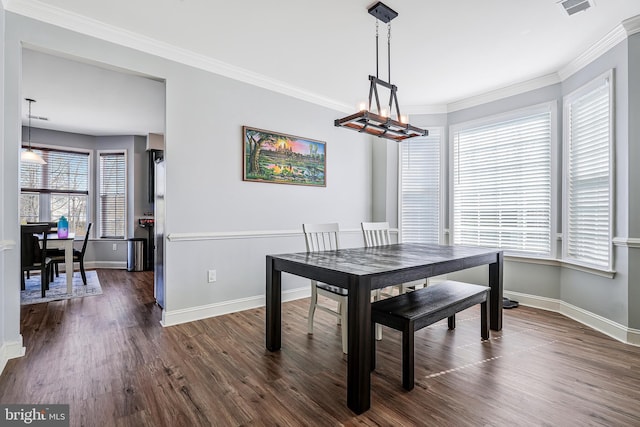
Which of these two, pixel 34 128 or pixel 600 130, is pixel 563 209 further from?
pixel 34 128

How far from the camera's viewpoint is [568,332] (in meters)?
2.95

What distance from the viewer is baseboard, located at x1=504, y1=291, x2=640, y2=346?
106 inches

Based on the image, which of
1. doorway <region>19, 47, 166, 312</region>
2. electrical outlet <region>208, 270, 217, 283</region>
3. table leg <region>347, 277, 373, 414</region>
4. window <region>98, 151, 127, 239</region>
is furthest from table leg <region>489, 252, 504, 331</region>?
window <region>98, 151, 127, 239</region>

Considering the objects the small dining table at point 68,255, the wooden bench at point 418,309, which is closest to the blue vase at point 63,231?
the small dining table at point 68,255

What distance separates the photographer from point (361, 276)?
5.84 ft

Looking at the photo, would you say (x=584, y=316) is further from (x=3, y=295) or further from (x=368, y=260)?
(x=3, y=295)

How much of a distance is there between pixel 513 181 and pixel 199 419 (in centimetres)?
413

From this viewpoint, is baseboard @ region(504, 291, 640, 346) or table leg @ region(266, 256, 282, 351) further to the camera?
baseboard @ region(504, 291, 640, 346)

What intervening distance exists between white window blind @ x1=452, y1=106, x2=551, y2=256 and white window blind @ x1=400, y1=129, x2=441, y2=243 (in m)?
0.26

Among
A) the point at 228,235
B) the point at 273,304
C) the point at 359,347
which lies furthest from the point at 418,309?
the point at 228,235

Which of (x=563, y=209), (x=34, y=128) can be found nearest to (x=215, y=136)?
(x=563, y=209)

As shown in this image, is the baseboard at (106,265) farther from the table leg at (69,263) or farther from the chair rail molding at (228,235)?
the chair rail molding at (228,235)

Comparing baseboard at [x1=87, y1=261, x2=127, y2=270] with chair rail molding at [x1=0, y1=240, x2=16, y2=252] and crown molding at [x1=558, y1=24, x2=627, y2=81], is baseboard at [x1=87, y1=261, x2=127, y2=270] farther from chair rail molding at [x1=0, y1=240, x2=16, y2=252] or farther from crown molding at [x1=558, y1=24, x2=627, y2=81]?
crown molding at [x1=558, y1=24, x2=627, y2=81]

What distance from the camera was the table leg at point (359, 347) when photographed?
176 cm
